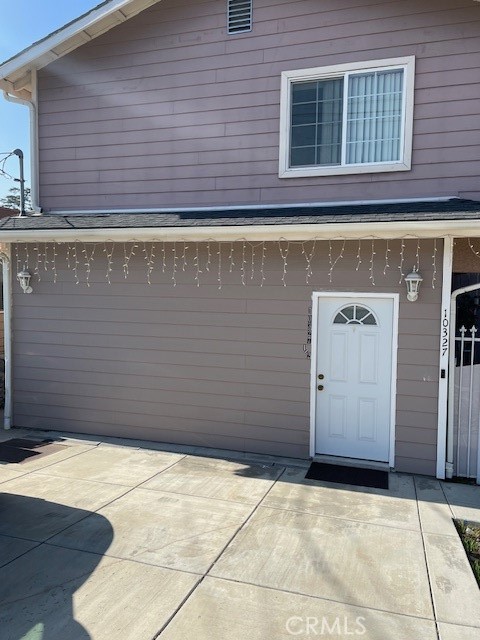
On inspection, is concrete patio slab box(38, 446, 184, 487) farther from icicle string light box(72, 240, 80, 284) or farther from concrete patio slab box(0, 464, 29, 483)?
icicle string light box(72, 240, 80, 284)

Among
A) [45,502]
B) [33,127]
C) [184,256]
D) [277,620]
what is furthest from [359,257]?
[33,127]

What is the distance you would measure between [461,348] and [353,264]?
1551mm

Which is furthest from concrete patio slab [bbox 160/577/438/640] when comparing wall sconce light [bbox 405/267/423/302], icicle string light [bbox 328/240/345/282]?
icicle string light [bbox 328/240/345/282]

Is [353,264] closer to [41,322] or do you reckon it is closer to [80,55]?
[41,322]

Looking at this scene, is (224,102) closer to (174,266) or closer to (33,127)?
(174,266)

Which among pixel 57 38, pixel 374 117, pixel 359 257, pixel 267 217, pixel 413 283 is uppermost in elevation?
pixel 57 38

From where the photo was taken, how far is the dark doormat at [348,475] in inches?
211

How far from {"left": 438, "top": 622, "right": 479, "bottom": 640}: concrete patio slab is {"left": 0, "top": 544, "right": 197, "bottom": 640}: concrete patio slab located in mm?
1630

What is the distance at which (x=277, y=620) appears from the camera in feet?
9.81

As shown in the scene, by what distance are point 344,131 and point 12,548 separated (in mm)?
5640

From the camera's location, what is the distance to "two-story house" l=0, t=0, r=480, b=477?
554 centimetres

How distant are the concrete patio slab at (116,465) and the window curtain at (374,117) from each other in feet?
14.6

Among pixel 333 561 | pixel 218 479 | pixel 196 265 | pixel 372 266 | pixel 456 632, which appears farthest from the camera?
pixel 196 265

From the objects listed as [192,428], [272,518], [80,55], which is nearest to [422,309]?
[272,518]
